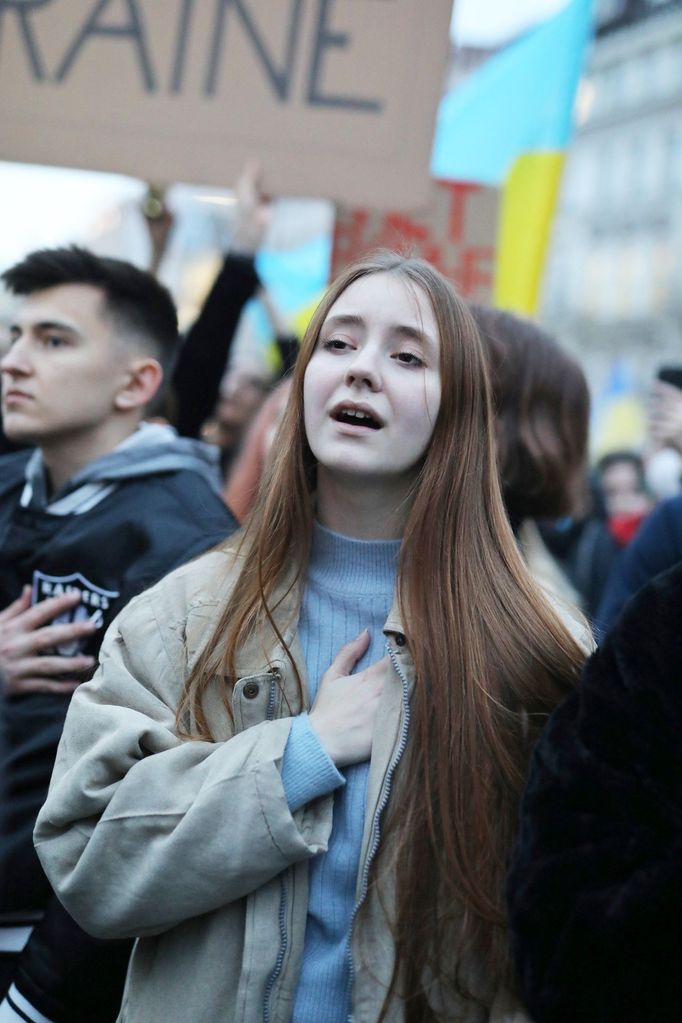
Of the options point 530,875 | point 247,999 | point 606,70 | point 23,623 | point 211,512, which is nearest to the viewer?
point 530,875

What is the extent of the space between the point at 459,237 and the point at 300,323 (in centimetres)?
154

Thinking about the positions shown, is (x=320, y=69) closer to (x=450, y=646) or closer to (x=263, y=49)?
(x=263, y=49)

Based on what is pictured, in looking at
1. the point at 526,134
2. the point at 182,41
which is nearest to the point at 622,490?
the point at 526,134

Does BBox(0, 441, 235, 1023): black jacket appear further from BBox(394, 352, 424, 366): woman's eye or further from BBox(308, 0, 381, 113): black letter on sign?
BBox(308, 0, 381, 113): black letter on sign

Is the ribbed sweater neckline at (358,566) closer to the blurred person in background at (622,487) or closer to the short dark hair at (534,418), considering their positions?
the short dark hair at (534,418)

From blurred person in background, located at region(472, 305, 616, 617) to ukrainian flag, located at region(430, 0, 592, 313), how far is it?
1.54m

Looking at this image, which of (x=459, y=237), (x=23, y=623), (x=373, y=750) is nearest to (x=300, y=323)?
(x=459, y=237)

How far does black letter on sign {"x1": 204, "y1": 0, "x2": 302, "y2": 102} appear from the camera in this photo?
329cm

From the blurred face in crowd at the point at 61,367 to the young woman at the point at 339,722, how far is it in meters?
0.88

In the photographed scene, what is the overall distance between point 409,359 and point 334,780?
0.71m

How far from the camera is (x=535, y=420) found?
2.99 meters

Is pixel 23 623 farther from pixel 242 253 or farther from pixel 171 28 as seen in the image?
pixel 171 28

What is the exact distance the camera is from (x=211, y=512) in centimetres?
270

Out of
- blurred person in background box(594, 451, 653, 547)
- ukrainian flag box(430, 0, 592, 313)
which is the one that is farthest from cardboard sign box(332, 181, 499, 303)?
blurred person in background box(594, 451, 653, 547)
